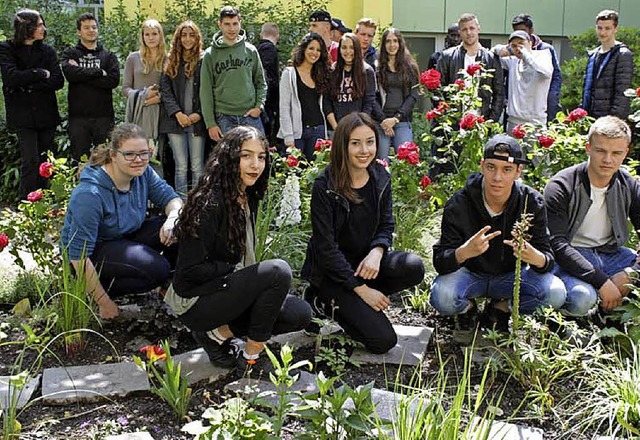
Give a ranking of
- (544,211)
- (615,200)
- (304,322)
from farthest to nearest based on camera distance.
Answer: (615,200) < (544,211) < (304,322)

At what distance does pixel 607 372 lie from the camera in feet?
11.2

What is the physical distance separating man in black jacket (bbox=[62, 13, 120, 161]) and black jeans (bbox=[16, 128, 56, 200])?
38 cm

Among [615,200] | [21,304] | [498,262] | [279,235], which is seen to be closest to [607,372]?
[498,262]

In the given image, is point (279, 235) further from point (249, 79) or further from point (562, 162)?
point (249, 79)

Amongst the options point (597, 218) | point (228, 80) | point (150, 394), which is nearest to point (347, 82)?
point (228, 80)

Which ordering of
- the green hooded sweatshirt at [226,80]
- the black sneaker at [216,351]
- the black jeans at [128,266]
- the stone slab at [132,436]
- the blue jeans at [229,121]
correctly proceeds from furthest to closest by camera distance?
the blue jeans at [229,121], the green hooded sweatshirt at [226,80], the black jeans at [128,266], the black sneaker at [216,351], the stone slab at [132,436]

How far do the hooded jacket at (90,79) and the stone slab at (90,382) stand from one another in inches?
155

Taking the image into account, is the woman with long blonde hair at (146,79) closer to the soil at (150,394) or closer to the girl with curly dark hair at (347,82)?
the girl with curly dark hair at (347,82)

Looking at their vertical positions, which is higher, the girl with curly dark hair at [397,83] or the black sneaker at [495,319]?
the girl with curly dark hair at [397,83]

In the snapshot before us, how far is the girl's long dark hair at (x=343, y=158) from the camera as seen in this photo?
425cm

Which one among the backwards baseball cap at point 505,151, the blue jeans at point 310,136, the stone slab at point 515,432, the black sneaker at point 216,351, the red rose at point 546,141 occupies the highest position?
the backwards baseball cap at point 505,151

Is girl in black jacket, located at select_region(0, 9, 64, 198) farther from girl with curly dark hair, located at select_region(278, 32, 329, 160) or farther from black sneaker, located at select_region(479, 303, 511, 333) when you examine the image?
black sneaker, located at select_region(479, 303, 511, 333)

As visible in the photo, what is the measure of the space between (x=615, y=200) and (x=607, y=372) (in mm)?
1421

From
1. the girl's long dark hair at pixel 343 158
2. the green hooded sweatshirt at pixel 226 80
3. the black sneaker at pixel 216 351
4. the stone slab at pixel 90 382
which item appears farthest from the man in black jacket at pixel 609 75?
the stone slab at pixel 90 382
